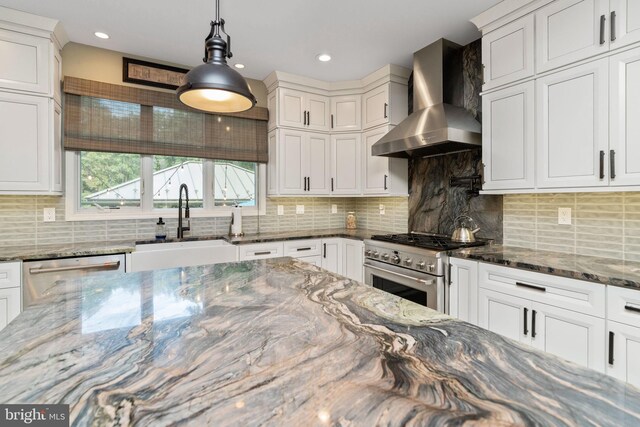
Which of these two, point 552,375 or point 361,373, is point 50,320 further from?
point 552,375

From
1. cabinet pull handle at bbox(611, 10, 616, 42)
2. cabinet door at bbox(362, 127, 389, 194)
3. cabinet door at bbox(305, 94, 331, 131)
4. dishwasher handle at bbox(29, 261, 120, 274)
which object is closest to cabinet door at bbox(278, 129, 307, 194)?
cabinet door at bbox(305, 94, 331, 131)

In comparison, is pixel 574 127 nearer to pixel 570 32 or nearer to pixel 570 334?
pixel 570 32

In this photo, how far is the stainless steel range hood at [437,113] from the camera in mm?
2549

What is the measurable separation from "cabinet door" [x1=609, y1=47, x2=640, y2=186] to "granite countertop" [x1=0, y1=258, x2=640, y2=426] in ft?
5.31

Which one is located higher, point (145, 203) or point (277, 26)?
point (277, 26)

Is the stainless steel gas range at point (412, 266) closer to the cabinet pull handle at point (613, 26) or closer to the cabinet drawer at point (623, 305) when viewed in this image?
the cabinet drawer at point (623, 305)

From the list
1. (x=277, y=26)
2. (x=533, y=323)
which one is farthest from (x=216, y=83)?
(x=533, y=323)

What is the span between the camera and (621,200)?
2.04m

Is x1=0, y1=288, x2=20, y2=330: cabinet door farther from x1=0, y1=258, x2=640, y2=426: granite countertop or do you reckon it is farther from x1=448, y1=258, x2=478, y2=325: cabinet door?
x1=448, y1=258, x2=478, y2=325: cabinet door

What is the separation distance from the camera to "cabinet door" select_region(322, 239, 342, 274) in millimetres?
3611

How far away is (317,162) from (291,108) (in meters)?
0.69

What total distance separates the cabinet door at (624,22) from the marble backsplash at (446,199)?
1.16 metres

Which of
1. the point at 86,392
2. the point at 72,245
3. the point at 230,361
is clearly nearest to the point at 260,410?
the point at 230,361

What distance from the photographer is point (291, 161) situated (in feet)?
12.0
